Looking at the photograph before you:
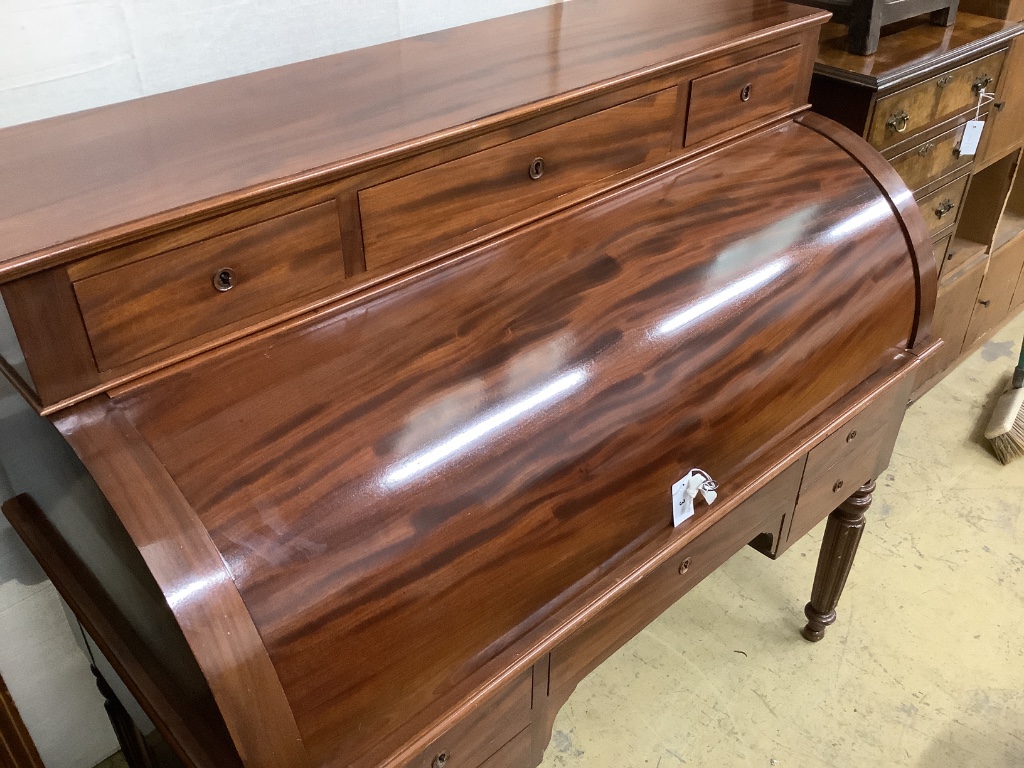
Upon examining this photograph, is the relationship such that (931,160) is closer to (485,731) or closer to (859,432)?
(859,432)

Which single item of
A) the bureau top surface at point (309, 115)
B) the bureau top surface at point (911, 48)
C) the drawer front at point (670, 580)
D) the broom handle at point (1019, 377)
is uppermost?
the bureau top surface at point (309, 115)

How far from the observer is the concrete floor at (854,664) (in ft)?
6.22

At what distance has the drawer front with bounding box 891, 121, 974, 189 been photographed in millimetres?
2031

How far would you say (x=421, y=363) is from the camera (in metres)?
1.07

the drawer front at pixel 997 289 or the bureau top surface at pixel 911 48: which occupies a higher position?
the bureau top surface at pixel 911 48

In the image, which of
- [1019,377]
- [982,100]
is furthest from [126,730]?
[1019,377]

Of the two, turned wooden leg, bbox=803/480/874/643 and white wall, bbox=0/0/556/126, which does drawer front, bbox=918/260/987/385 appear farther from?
white wall, bbox=0/0/556/126

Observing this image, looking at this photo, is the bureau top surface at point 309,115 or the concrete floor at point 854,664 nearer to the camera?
the bureau top surface at point 309,115

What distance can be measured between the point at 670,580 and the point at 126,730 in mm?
977

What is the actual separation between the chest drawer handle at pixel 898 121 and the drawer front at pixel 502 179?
769 mm

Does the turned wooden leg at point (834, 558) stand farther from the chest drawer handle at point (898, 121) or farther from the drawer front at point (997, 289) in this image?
the drawer front at point (997, 289)

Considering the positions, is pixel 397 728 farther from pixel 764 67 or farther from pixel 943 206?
pixel 943 206

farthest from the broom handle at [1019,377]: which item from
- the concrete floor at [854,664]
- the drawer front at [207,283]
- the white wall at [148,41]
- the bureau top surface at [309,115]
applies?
the drawer front at [207,283]

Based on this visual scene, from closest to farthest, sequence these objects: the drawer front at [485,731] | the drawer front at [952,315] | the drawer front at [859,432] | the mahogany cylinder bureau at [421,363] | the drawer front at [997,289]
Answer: the mahogany cylinder bureau at [421,363] → the drawer front at [485,731] → the drawer front at [859,432] → the drawer front at [952,315] → the drawer front at [997,289]
